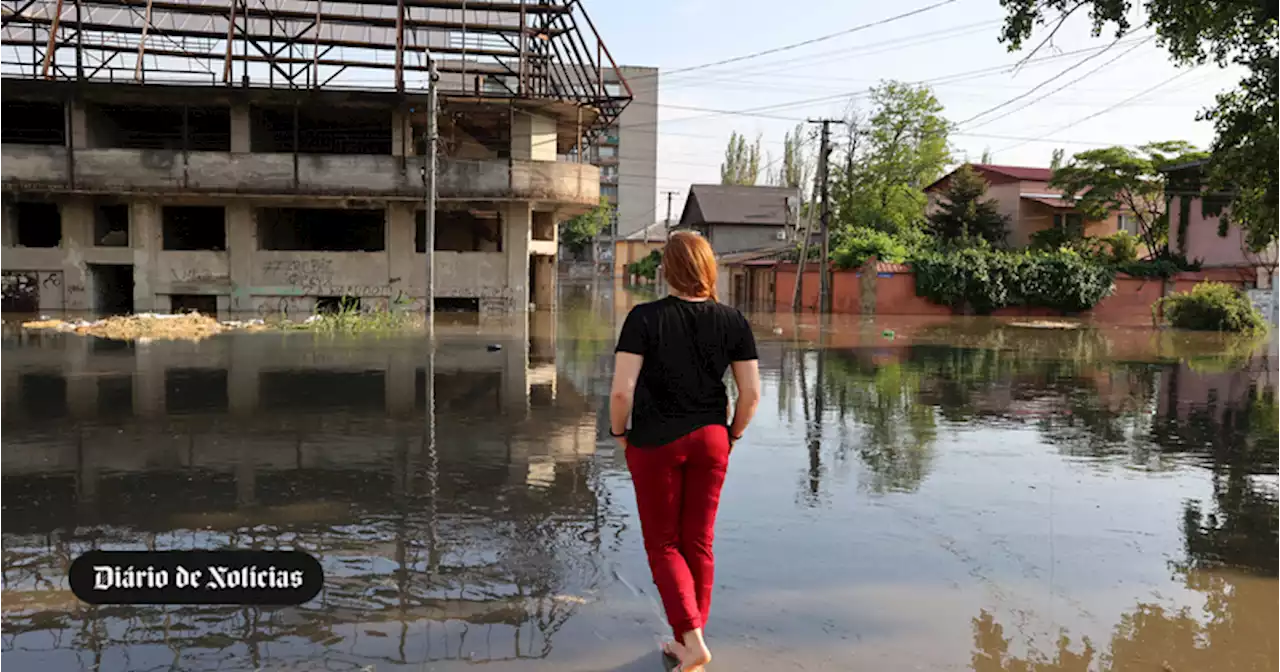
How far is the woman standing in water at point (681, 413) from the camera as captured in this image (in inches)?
156

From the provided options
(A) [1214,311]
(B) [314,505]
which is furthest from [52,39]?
(A) [1214,311]

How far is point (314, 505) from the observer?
22.0ft

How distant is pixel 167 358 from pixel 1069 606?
15.5m

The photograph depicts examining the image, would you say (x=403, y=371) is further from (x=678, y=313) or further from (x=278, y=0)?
(x=278, y=0)

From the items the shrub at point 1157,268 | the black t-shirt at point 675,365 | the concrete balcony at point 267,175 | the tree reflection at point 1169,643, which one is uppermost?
the concrete balcony at point 267,175

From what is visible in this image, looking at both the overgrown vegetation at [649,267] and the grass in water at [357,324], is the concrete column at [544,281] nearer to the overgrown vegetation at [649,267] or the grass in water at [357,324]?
the grass in water at [357,324]

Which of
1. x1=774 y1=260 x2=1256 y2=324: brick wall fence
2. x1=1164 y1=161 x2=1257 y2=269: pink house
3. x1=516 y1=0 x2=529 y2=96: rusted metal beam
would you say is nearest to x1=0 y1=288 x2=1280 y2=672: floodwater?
x1=516 y1=0 x2=529 y2=96: rusted metal beam

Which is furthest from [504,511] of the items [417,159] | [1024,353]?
[417,159]

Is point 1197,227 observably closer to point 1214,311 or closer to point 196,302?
point 1214,311

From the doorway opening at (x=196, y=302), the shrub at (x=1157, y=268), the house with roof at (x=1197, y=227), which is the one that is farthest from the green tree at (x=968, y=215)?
the doorway opening at (x=196, y=302)

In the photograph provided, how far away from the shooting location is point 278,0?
1362 inches

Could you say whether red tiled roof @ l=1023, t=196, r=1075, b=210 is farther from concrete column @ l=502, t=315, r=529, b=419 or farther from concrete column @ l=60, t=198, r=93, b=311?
concrete column @ l=60, t=198, r=93, b=311

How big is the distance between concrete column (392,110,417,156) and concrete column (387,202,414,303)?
6.25ft

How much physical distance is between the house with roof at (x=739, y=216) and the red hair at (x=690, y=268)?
205 ft
